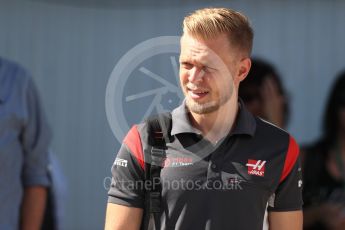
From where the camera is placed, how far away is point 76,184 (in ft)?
20.2

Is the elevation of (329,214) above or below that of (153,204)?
below

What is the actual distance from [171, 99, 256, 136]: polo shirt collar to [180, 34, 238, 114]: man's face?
63 mm

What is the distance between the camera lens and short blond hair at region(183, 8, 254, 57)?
9.29 ft

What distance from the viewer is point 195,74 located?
110 inches

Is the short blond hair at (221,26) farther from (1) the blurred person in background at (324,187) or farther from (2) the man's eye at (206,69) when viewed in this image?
(1) the blurred person in background at (324,187)

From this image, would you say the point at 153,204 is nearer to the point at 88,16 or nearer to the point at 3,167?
the point at 3,167

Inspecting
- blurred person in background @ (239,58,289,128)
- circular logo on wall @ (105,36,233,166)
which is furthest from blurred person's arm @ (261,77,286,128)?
circular logo on wall @ (105,36,233,166)

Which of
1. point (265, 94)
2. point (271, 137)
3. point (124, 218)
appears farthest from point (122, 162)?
point (265, 94)

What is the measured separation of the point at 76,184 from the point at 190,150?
3415 millimetres

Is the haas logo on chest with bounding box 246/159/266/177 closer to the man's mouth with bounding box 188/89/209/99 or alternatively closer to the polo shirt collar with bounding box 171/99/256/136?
the polo shirt collar with bounding box 171/99/256/136

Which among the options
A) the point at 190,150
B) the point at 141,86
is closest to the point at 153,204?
the point at 190,150

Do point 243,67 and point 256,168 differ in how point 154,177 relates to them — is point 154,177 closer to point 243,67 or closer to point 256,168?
point 256,168

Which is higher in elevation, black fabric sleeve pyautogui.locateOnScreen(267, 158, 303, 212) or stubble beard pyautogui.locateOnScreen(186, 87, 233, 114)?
stubble beard pyautogui.locateOnScreen(186, 87, 233, 114)

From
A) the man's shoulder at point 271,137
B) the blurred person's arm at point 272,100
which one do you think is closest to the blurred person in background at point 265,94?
the blurred person's arm at point 272,100
